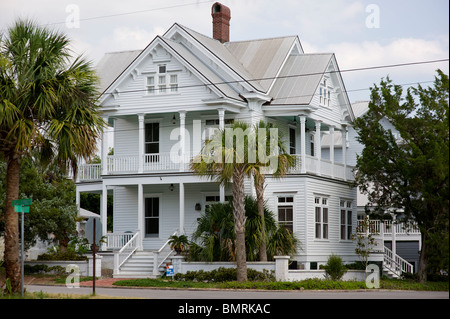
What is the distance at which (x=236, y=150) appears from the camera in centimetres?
2867

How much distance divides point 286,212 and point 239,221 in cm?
617

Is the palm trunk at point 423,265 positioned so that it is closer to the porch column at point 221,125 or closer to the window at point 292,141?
the porch column at point 221,125

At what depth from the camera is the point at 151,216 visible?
37.7 meters

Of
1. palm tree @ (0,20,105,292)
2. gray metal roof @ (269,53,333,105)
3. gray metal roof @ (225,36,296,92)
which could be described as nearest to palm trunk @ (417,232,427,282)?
gray metal roof @ (269,53,333,105)

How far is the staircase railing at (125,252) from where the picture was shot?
33281mm

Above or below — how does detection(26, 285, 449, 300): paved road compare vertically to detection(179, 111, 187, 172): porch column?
below

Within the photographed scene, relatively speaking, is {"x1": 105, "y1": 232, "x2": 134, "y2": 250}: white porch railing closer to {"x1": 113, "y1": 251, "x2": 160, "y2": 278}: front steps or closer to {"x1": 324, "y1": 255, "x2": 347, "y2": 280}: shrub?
{"x1": 113, "y1": 251, "x2": 160, "y2": 278}: front steps

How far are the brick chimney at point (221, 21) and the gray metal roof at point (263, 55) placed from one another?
70 centimetres

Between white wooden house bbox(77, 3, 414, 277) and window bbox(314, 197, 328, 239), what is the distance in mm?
53

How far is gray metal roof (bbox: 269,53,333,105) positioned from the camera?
35.8 meters

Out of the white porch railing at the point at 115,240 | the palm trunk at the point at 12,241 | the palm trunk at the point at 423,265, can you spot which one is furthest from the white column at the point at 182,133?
the palm trunk at the point at 12,241

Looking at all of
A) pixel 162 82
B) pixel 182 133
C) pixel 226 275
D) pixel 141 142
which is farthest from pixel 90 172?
pixel 226 275

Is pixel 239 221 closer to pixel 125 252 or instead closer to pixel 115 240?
pixel 125 252

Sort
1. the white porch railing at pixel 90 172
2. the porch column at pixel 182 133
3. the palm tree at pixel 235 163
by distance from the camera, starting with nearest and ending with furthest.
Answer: the palm tree at pixel 235 163 < the porch column at pixel 182 133 < the white porch railing at pixel 90 172
